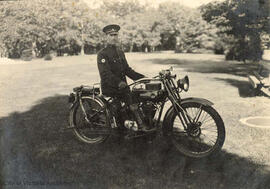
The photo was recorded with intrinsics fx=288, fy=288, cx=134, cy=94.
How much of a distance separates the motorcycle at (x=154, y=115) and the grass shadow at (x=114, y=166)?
0.20 m

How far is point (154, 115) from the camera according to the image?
14.3 ft

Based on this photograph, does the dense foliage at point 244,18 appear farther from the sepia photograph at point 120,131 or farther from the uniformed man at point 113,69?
the uniformed man at point 113,69

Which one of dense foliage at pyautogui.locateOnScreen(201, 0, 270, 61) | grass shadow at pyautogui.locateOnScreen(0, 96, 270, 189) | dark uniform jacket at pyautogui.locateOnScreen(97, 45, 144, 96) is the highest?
dense foliage at pyautogui.locateOnScreen(201, 0, 270, 61)

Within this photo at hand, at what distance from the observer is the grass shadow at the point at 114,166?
3.39 metres

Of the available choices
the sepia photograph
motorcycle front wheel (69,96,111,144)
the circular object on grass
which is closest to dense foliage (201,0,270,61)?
the sepia photograph

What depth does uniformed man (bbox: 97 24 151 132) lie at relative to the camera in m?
4.29

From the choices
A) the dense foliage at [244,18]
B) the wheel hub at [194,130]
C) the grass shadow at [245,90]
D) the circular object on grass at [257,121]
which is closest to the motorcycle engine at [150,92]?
the wheel hub at [194,130]

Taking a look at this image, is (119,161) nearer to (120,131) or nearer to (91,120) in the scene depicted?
(120,131)

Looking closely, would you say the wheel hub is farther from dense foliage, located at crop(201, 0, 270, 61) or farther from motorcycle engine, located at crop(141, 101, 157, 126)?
dense foliage, located at crop(201, 0, 270, 61)

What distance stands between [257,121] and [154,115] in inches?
104

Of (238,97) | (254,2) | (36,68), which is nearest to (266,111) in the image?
(238,97)

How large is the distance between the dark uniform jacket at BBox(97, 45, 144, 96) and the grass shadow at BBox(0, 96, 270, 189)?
0.90m

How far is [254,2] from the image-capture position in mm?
9781

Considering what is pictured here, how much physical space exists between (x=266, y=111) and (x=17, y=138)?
5.32 metres
